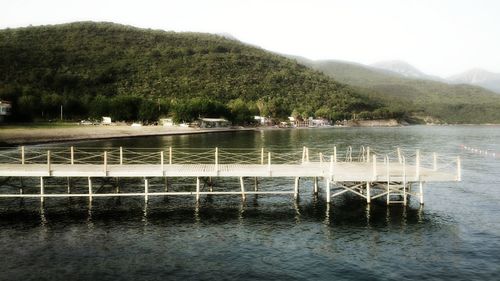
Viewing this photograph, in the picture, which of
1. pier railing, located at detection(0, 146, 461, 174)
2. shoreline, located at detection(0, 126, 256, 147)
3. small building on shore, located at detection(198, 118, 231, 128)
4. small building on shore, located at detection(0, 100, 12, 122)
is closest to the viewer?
pier railing, located at detection(0, 146, 461, 174)

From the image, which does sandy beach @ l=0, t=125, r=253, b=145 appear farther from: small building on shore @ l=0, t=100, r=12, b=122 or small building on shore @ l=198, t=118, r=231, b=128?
small building on shore @ l=198, t=118, r=231, b=128

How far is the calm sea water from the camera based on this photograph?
20.4m

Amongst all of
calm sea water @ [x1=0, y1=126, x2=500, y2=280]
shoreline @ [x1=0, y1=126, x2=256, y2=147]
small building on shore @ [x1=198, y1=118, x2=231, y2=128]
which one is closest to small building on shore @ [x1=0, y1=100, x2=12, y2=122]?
shoreline @ [x1=0, y1=126, x2=256, y2=147]

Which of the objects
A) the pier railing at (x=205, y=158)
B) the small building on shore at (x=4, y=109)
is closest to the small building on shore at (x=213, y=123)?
the small building on shore at (x=4, y=109)

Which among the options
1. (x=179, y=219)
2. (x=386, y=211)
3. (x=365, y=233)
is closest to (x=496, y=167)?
(x=386, y=211)

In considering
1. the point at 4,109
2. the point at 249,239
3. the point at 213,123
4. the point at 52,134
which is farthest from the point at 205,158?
the point at 213,123

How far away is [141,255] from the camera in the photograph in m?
22.2

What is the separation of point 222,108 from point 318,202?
451 feet

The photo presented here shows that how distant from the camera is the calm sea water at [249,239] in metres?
20.4

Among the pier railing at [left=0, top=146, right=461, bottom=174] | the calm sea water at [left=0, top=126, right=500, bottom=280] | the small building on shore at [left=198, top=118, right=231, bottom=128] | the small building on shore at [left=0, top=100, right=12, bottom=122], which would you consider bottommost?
the calm sea water at [left=0, top=126, right=500, bottom=280]

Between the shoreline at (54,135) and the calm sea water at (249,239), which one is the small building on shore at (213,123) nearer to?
the shoreline at (54,135)

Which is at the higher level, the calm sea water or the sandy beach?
the sandy beach

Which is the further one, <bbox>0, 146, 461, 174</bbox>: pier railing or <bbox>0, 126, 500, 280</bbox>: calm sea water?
<bbox>0, 146, 461, 174</bbox>: pier railing

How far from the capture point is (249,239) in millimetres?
24859
